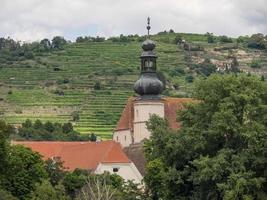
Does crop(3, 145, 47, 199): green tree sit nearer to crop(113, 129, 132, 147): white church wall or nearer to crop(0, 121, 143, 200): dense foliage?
crop(0, 121, 143, 200): dense foliage

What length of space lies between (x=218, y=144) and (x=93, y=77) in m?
105

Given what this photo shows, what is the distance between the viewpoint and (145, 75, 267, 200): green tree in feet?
185

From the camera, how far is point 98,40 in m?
199

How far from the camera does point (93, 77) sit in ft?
536

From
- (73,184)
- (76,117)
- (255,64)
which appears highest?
(255,64)

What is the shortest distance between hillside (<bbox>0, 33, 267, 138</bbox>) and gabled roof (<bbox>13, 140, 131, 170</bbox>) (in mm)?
27267

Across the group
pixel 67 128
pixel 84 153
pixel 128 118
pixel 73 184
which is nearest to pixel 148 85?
pixel 128 118

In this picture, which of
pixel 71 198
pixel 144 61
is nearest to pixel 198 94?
pixel 71 198

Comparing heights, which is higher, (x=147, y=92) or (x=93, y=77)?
(x=93, y=77)

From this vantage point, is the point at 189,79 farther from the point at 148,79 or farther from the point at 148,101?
the point at 148,79

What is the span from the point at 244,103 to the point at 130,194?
1140 cm

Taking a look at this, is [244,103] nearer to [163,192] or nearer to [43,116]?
[163,192]

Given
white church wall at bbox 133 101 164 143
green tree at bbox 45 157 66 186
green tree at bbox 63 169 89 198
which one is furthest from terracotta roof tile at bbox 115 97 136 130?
green tree at bbox 63 169 89 198

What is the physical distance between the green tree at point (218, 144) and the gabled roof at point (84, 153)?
27946mm
